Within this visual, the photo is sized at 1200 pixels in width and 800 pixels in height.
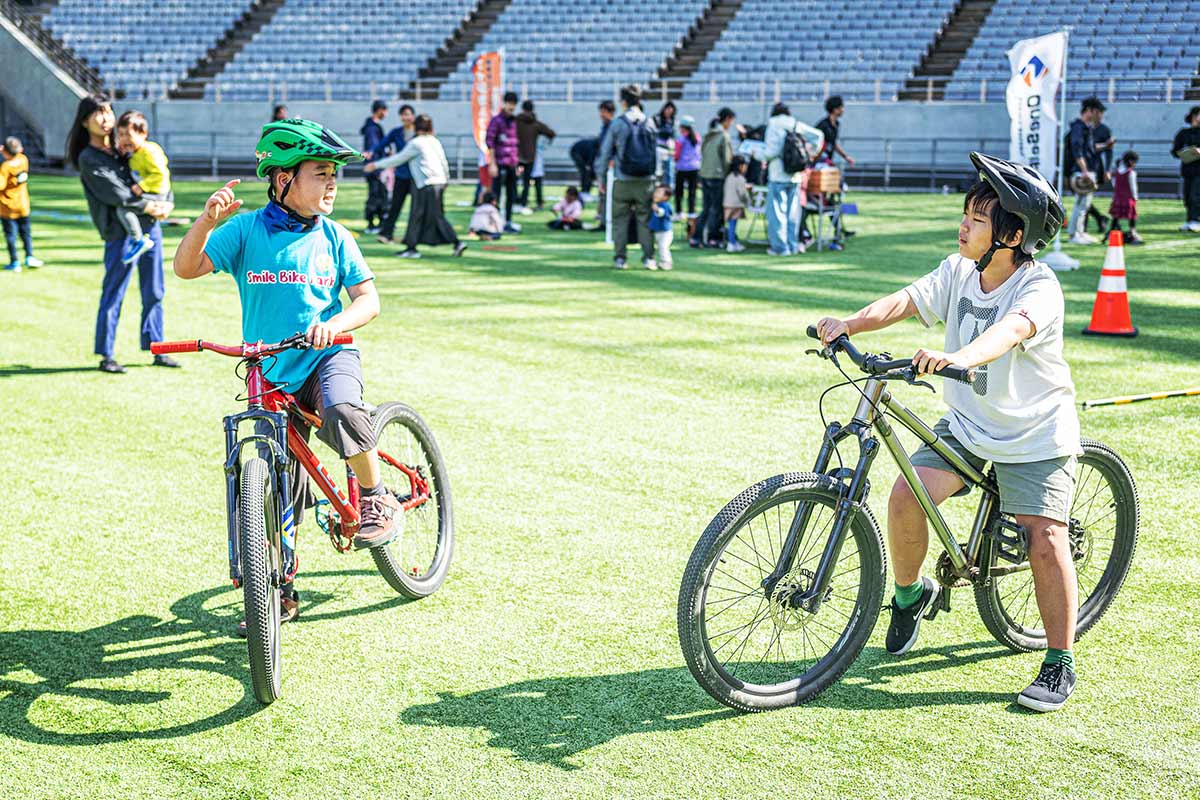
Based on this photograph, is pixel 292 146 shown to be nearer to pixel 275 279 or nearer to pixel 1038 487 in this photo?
pixel 275 279

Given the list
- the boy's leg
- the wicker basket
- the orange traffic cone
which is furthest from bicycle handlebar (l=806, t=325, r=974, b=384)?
the wicker basket

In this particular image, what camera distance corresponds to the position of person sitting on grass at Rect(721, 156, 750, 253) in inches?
664

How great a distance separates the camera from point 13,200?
15016 millimetres

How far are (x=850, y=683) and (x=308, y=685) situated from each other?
5.79 ft

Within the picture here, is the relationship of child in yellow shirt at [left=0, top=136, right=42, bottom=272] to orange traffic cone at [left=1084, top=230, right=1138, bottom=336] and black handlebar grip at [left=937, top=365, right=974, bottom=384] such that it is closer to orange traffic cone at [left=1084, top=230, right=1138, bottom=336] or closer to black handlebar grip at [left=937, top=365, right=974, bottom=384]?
orange traffic cone at [left=1084, top=230, right=1138, bottom=336]

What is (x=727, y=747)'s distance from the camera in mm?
3859

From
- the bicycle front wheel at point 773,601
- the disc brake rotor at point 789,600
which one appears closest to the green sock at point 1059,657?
the bicycle front wheel at point 773,601

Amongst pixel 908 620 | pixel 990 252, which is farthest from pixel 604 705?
pixel 990 252

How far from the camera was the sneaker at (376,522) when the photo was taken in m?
4.50

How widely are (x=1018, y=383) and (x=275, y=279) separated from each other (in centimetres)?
243

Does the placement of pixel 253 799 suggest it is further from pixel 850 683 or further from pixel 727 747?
pixel 850 683

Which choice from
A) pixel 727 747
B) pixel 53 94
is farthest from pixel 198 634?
pixel 53 94

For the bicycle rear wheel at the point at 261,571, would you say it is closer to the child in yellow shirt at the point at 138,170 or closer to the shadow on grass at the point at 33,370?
the child in yellow shirt at the point at 138,170

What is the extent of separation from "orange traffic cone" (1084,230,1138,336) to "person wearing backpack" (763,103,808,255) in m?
5.31
